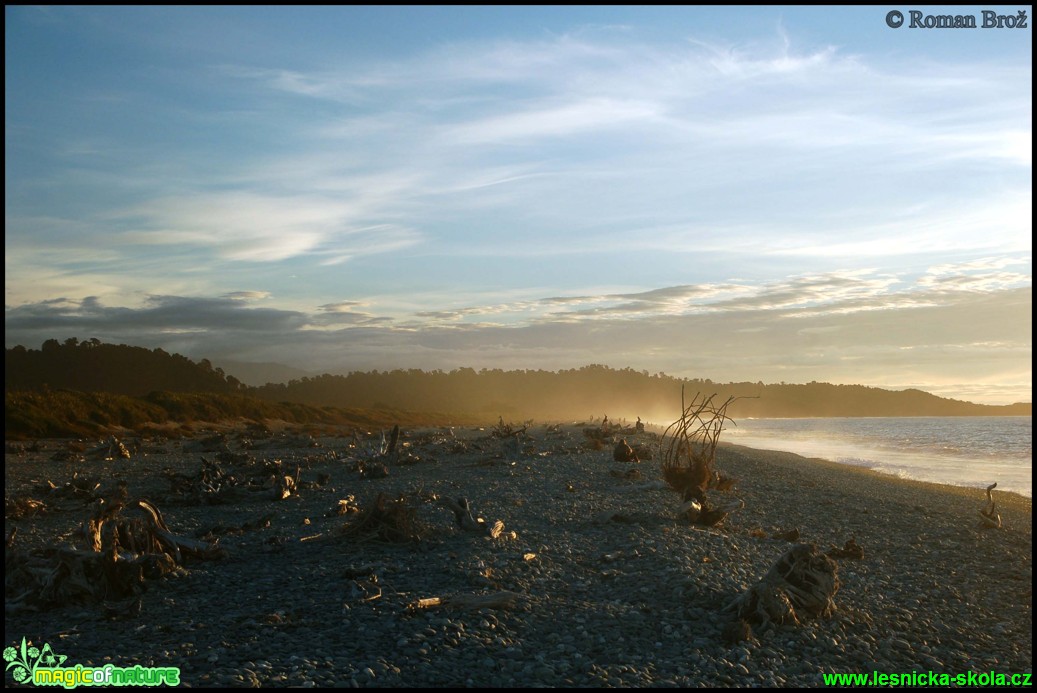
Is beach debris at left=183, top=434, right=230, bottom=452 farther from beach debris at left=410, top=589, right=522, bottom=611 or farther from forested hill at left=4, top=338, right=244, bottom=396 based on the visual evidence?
forested hill at left=4, top=338, right=244, bottom=396

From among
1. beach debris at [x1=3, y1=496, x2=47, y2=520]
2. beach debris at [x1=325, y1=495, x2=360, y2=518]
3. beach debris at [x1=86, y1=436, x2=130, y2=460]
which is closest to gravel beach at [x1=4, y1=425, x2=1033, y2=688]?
beach debris at [x1=3, y1=496, x2=47, y2=520]

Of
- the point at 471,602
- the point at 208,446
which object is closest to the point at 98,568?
the point at 471,602

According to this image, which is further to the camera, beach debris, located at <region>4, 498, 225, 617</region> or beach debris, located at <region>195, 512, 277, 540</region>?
beach debris, located at <region>195, 512, 277, 540</region>

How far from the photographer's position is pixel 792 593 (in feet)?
25.4

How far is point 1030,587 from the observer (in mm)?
9852

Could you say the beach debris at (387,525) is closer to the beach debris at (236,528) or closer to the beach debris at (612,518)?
the beach debris at (236,528)

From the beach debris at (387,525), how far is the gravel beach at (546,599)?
0.11 metres

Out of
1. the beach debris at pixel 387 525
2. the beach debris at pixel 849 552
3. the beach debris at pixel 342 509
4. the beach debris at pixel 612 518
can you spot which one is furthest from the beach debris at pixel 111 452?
the beach debris at pixel 849 552

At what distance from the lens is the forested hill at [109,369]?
56.6m

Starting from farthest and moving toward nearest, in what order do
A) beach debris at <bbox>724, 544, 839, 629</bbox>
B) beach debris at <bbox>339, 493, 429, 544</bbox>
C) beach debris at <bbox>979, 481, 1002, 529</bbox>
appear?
beach debris at <bbox>979, 481, 1002, 529</bbox>, beach debris at <bbox>339, 493, 429, 544</bbox>, beach debris at <bbox>724, 544, 839, 629</bbox>

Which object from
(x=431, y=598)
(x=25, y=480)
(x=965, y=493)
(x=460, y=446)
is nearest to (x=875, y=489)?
(x=965, y=493)

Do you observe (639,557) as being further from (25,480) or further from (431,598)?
(25,480)

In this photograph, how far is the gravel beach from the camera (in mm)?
6195

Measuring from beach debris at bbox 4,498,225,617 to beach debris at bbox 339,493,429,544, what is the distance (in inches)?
91.5
